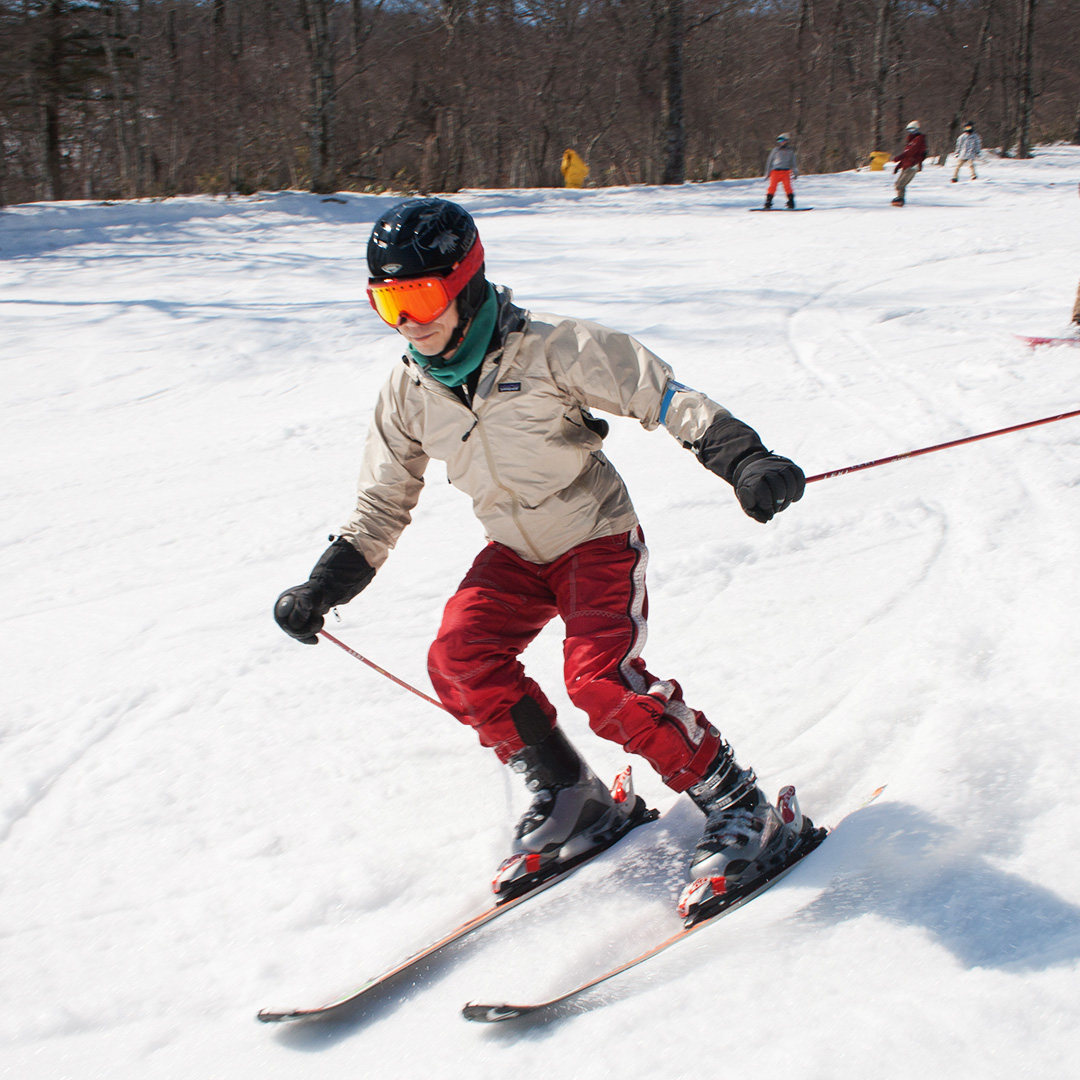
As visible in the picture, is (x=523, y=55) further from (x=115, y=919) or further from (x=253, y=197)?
(x=115, y=919)

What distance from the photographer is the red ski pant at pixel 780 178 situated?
13633mm

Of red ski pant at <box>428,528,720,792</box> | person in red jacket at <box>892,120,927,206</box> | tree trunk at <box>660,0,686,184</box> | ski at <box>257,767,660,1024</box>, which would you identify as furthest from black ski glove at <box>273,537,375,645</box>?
tree trunk at <box>660,0,686,184</box>

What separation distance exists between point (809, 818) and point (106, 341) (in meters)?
7.00

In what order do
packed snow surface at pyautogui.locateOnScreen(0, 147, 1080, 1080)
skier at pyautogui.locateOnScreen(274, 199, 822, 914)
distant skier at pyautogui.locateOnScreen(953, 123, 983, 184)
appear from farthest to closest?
distant skier at pyautogui.locateOnScreen(953, 123, 983, 184) → skier at pyautogui.locateOnScreen(274, 199, 822, 914) → packed snow surface at pyautogui.locateOnScreen(0, 147, 1080, 1080)

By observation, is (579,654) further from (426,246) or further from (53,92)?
(53,92)

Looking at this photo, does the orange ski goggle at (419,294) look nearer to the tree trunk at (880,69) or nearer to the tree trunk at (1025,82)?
the tree trunk at (880,69)

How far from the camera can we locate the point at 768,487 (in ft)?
5.99

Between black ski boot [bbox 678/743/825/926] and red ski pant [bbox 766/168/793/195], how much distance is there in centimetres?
1334

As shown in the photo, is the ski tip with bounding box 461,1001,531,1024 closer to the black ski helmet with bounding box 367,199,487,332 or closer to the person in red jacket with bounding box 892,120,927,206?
the black ski helmet with bounding box 367,199,487,332

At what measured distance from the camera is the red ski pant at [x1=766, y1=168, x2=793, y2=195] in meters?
13.6

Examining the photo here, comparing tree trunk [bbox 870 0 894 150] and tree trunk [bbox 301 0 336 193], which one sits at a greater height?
tree trunk [bbox 870 0 894 150]

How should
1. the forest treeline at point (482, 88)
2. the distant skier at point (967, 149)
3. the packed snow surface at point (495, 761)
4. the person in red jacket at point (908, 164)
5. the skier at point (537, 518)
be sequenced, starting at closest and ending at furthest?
the packed snow surface at point (495, 761), the skier at point (537, 518), the person in red jacket at point (908, 164), the forest treeline at point (482, 88), the distant skier at point (967, 149)

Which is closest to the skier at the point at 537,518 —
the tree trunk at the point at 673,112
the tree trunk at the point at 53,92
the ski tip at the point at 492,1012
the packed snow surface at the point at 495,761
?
the packed snow surface at the point at 495,761

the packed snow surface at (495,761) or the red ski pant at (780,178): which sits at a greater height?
the red ski pant at (780,178)
